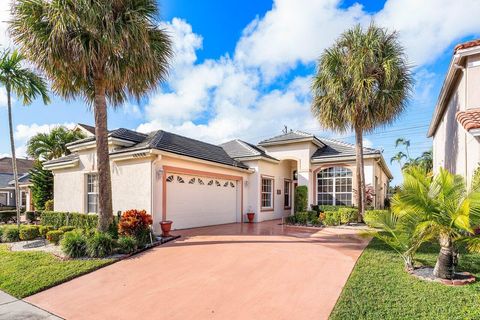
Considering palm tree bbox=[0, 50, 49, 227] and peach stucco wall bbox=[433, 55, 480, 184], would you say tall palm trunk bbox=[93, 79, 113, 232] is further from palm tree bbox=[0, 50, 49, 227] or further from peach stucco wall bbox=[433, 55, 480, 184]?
peach stucco wall bbox=[433, 55, 480, 184]

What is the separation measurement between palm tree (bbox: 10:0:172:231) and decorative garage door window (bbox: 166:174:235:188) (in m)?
3.75

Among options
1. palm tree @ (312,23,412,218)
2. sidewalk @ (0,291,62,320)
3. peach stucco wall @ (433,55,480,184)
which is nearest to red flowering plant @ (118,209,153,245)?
sidewalk @ (0,291,62,320)

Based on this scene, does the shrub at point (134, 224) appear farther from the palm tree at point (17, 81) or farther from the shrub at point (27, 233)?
the palm tree at point (17, 81)

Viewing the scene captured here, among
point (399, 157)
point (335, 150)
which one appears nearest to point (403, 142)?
point (399, 157)

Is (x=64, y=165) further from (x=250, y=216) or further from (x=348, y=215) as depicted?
(x=348, y=215)

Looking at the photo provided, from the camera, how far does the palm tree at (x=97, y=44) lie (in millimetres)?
8914

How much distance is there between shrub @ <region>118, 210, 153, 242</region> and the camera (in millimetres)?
9930

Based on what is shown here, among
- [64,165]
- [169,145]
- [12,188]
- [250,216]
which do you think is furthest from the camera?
[12,188]

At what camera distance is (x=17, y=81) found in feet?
40.7

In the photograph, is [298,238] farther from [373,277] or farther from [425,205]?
[425,205]

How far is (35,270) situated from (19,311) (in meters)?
2.64

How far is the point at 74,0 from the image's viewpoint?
8.78m

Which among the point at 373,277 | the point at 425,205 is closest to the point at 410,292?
the point at 373,277

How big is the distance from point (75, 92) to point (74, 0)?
3.65m
